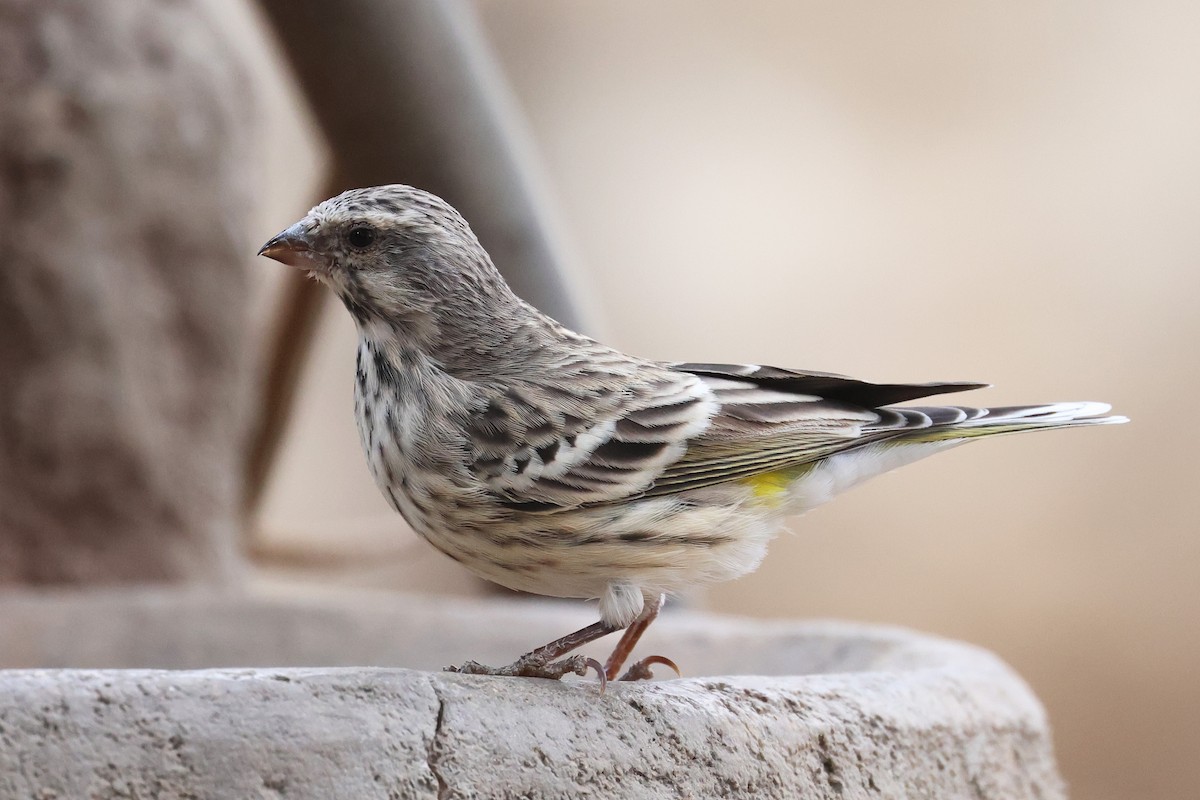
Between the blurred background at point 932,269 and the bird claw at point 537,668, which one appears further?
the blurred background at point 932,269

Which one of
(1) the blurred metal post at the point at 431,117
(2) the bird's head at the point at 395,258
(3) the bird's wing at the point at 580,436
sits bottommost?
(3) the bird's wing at the point at 580,436

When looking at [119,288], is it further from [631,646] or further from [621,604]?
[621,604]

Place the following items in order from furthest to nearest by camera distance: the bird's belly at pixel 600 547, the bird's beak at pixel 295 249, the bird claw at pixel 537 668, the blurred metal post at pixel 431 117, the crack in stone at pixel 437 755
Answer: the blurred metal post at pixel 431 117 → the bird's beak at pixel 295 249 → the bird's belly at pixel 600 547 → the bird claw at pixel 537 668 → the crack in stone at pixel 437 755

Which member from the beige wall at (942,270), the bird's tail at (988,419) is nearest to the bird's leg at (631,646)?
the bird's tail at (988,419)

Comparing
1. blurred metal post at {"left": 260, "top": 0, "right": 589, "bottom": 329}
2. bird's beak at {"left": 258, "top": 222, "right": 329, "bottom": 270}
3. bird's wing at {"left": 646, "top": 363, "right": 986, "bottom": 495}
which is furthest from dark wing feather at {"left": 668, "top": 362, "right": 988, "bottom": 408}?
blurred metal post at {"left": 260, "top": 0, "right": 589, "bottom": 329}

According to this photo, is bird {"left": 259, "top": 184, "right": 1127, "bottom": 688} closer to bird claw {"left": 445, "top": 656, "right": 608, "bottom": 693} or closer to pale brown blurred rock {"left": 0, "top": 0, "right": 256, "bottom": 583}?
bird claw {"left": 445, "top": 656, "right": 608, "bottom": 693}

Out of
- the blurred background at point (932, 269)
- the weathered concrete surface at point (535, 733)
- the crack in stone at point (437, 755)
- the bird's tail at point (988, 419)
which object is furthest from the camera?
the blurred background at point (932, 269)

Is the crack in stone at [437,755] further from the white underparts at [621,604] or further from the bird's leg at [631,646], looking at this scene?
the bird's leg at [631,646]
